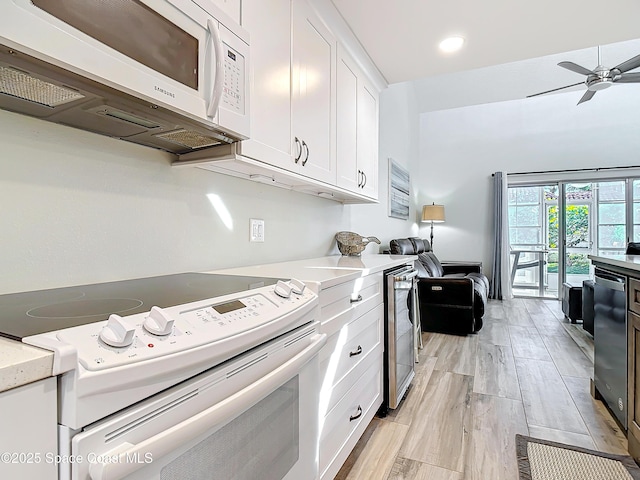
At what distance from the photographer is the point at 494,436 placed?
6.32ft

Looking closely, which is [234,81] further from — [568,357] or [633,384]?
[568,357]

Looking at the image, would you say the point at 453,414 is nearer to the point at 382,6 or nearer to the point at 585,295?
the point at 382,6

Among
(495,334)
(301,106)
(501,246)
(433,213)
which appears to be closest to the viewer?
(301,106)

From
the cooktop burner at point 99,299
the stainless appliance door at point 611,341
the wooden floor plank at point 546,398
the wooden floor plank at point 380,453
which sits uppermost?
the cooktop burner at point 99,299

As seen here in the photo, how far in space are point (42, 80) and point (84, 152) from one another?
1.15 feet

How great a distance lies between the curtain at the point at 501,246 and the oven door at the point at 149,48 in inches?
239

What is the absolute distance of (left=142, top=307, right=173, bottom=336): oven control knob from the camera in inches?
23.9

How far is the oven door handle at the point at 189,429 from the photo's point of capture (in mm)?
502

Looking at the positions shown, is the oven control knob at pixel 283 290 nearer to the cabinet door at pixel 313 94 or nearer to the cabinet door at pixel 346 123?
the cabinet door at pixel 313 94

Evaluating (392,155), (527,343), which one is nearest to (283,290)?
(527,343)

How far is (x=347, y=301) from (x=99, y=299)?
98 centimetres

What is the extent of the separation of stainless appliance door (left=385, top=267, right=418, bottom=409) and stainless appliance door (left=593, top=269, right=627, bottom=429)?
117cm

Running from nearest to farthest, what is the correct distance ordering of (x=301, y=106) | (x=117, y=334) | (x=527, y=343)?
(x=117, y=334) → (x=301, y=106) → (x=527, y=343)

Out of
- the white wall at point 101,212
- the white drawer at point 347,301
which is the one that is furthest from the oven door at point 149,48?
the white drawer at point 347,301
